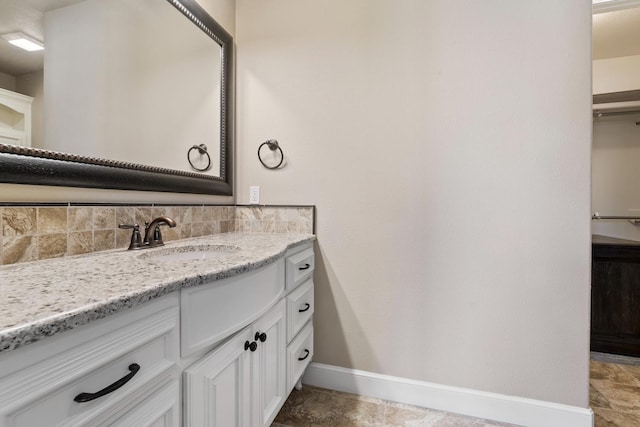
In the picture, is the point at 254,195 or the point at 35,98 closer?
the point at 35,98

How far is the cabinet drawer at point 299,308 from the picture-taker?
1.33 meters

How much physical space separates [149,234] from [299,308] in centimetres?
76

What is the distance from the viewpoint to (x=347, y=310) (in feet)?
5.47

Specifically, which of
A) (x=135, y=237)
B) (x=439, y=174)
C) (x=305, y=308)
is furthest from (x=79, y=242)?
(x=439, y=174)

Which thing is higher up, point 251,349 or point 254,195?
point 254,195

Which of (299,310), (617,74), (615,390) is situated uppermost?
(617,74)

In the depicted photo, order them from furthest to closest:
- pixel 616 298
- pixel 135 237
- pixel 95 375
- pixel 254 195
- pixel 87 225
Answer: pixel 616 298 < pixel 254 195 < pixel 135 237 < pixel 87 225 < pixel 95 375

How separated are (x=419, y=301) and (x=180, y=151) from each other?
4.88ft

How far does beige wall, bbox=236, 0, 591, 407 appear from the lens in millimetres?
1362

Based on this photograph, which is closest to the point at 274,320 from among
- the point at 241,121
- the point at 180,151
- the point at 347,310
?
the point at 347,310

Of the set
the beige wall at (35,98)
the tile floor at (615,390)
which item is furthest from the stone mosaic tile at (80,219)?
the tile floor at (615,390)

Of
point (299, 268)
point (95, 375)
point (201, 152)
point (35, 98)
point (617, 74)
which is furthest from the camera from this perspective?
point (617, 74)

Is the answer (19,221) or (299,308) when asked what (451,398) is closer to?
(299,308)

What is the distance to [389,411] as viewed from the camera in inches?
58.9
